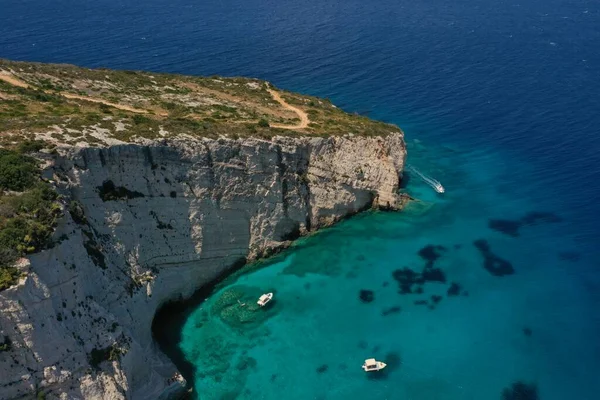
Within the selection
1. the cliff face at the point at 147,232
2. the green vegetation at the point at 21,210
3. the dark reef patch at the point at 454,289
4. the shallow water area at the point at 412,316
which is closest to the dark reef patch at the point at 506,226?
the shallow water area at the point at 412,316

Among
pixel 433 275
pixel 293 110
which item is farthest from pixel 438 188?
pixel 293 110

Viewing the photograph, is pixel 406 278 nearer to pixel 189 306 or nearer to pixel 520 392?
pixel 520 392

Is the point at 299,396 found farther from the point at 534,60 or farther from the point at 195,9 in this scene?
the point at 195,9

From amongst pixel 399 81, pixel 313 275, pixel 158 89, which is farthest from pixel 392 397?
pixel 399 81

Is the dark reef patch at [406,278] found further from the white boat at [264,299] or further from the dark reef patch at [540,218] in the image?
the dark reef patch at [540,218]

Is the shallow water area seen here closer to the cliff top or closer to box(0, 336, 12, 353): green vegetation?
the cliff top

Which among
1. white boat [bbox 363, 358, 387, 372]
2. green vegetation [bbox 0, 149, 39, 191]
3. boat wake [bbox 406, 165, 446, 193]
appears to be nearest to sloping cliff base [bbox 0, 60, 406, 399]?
green vegetation [bbox 0, 149, 39, 191]

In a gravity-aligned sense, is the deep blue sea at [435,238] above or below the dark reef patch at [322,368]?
above
